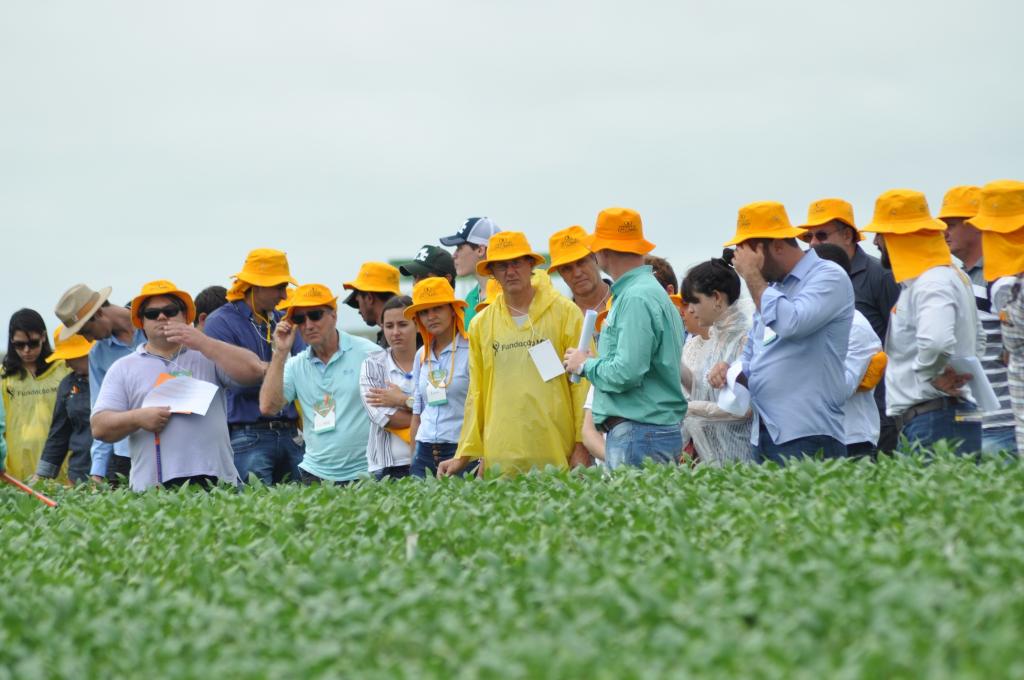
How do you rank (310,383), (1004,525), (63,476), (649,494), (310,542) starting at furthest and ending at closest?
(63,476) < (310,383) < (649,494) < (310,542) < (1004,525)

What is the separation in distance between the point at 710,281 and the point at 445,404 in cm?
197

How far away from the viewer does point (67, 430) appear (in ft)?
40.9

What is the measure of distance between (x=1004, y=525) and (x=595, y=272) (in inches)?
188

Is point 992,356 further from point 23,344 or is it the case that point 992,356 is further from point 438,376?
point 23,344

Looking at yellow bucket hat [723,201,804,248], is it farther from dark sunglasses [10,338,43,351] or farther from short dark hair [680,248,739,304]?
dark sunglasses [10,338,43,351]

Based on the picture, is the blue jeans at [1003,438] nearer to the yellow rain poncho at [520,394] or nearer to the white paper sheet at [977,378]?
the white paper sheet at [977,378]

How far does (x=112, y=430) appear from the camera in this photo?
9.59 metres

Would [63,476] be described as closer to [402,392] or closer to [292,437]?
[292,437]

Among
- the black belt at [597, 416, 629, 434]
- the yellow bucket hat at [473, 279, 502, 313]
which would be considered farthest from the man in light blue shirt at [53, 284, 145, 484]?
the black belt at [597, 416, 629, 434]

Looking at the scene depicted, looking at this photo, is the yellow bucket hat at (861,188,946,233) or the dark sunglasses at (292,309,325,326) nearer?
the yellow bucket hat at (861,188,946,233)

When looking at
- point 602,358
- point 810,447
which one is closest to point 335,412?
point 602,358

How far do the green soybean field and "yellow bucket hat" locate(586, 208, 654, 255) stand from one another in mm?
1729

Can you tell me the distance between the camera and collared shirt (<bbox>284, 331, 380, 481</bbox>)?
1026 cm

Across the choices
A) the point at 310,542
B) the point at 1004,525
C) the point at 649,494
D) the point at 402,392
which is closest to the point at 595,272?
the point at 402,392
